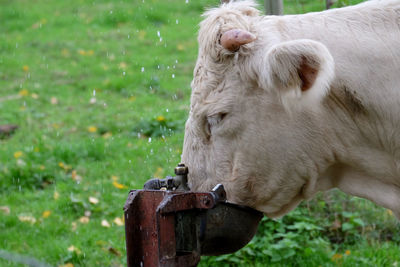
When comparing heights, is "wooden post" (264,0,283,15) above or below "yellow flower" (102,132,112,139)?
above

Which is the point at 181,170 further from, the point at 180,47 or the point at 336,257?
the point at 180,47

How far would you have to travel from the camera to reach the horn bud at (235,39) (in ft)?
9.54

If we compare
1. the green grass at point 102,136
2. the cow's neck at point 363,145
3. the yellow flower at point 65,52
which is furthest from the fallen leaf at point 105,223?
the yellow flower at point 65,52

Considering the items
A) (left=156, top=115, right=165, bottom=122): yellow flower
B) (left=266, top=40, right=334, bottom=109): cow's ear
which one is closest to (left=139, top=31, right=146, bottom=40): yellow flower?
(left=156, top=115, right=165, bottom=122): yellow flower

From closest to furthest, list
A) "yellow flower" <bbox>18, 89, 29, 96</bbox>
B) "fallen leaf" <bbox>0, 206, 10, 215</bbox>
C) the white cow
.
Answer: the white cow, "fallen leaf" <bbox>0, 206, 10, 215</bbox>, "yellow flower" <bbox>18, 89, 29, 96</bbox>

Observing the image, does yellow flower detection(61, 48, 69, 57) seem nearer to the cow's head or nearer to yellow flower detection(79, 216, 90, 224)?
yellow flower detection(79, 216, 90, 224)

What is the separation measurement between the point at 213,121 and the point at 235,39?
0.39 metres

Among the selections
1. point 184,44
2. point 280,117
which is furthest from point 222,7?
point 184,44

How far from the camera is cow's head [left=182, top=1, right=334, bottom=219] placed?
286 cm

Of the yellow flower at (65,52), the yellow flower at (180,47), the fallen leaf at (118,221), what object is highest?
the yellow flower at (180,47)

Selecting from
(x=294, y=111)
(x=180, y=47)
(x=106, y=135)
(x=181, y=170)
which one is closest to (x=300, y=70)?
(x=294, y=111)

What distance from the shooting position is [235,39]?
291cm

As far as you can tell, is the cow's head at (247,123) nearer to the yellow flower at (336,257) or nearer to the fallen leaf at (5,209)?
the yellow flower at (336,257)

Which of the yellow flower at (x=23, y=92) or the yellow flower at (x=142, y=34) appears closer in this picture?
the yellow flower at (x=23, y=92)
